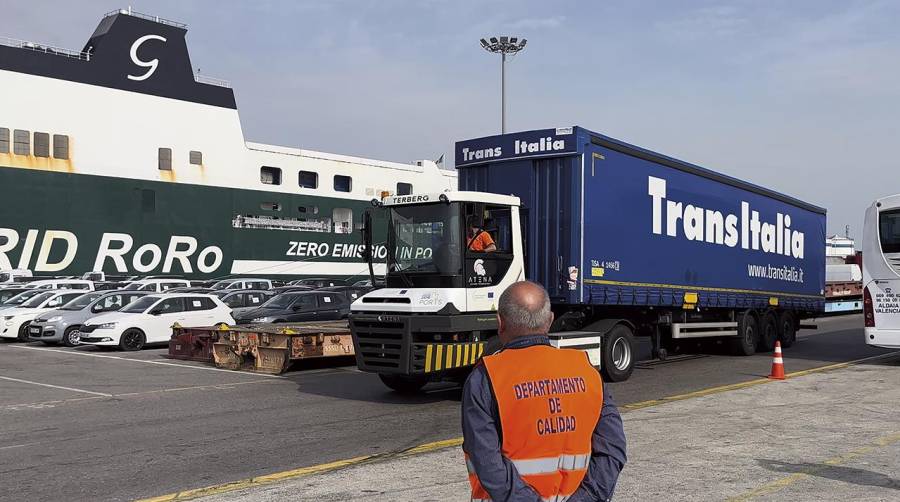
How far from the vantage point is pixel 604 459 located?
9.71ft

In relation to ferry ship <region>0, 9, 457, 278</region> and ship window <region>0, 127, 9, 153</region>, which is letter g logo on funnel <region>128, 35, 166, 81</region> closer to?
ferry ship <region>0, 9, 457, 278</region>

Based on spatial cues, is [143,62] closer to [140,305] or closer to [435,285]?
[140,305]

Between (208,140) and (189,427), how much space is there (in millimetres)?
31475

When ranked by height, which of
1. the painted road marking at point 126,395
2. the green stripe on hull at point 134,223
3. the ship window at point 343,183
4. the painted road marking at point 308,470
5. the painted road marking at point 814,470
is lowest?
the painted road marking at point 126,395

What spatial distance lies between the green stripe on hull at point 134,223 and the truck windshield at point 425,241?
1969cm

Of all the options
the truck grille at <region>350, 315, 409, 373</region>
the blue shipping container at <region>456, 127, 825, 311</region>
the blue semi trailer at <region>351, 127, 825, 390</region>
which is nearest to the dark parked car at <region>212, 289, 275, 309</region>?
the blue semi trailer at <region>351, 127, 825, 390</region>

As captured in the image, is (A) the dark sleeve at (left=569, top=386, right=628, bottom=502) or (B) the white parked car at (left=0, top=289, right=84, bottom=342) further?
(B) the white parked car at (left=0, top=289, right=84, bottom=342)

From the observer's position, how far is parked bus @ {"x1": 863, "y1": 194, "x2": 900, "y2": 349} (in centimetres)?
1540

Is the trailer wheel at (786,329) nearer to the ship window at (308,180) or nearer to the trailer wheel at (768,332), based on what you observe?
the trailer wheel at (768,332)

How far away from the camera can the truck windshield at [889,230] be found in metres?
15.5

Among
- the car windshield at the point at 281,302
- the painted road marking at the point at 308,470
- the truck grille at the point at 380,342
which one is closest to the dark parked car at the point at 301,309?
the car windshield at the point at 281,302

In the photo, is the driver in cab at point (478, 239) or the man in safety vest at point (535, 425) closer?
the man in safety vest at point (535, 425)

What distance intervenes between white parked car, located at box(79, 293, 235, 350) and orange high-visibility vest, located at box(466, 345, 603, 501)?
19.0 m

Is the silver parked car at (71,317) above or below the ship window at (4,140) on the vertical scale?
below
